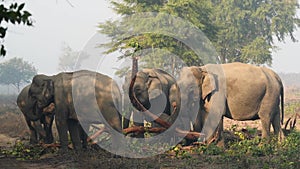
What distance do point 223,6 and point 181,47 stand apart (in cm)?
1771

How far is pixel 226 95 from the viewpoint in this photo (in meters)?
12.4

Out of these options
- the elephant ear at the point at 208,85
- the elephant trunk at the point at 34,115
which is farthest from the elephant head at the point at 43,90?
the elephant ear at the point at 208,85

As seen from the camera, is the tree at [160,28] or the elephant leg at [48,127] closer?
the elephant leg at [48,127]

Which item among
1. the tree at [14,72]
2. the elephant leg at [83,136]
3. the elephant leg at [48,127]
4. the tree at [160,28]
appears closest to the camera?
the elephant leg at [83,136]

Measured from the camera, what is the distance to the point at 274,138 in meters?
11.3

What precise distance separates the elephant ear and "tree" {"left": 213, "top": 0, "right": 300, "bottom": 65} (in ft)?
88.6

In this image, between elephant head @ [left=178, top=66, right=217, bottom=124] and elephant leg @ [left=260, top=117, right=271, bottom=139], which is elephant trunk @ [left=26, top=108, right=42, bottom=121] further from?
elephant leg @ [left=260, top=117, right=271, bottom=139]

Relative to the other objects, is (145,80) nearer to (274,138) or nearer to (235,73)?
(235,73)

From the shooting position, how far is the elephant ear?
39.5 ft

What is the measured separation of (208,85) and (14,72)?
103m

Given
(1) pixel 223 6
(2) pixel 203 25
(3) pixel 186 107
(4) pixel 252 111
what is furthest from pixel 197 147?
(1) pixel 223 6

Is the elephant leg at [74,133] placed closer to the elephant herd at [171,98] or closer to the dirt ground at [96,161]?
the elephant herd at [171,98]

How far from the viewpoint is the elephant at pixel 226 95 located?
12.1m

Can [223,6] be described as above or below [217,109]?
above
